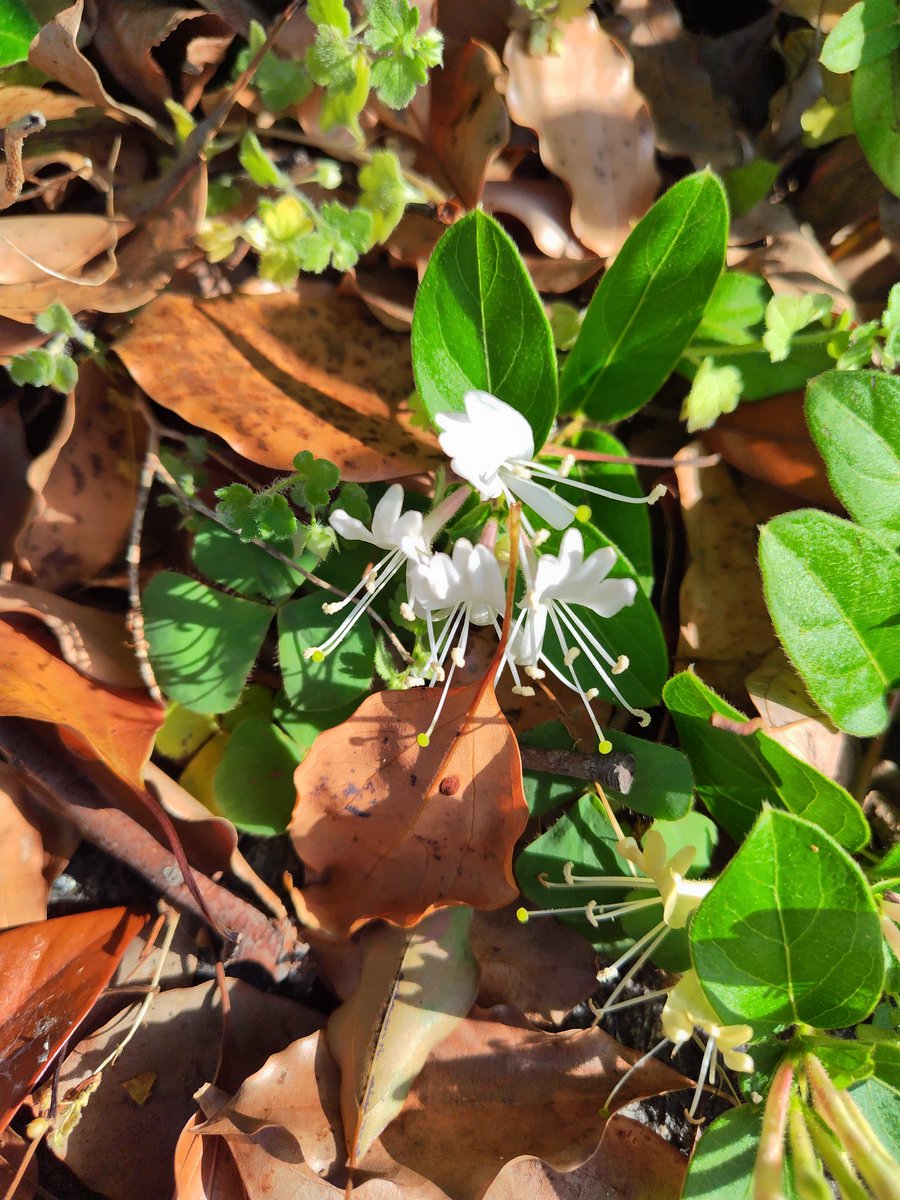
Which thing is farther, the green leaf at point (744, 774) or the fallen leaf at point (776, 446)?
the fallen leaf at point (776, 446)

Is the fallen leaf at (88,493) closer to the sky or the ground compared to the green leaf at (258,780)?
closer to the sky

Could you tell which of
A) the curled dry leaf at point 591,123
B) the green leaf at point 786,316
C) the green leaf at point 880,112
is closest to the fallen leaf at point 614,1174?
the green leaf at point 786,316

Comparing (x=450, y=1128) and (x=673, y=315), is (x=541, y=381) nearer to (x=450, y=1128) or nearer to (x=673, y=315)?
(x=673, y=315)

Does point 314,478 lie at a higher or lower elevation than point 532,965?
higher

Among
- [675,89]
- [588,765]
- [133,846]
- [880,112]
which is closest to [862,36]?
[880,112]

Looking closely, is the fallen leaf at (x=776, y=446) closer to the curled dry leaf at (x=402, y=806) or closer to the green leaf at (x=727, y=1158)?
the curled dry leaf at (x=402, y=806)

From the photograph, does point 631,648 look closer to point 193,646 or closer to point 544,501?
point 544,501
